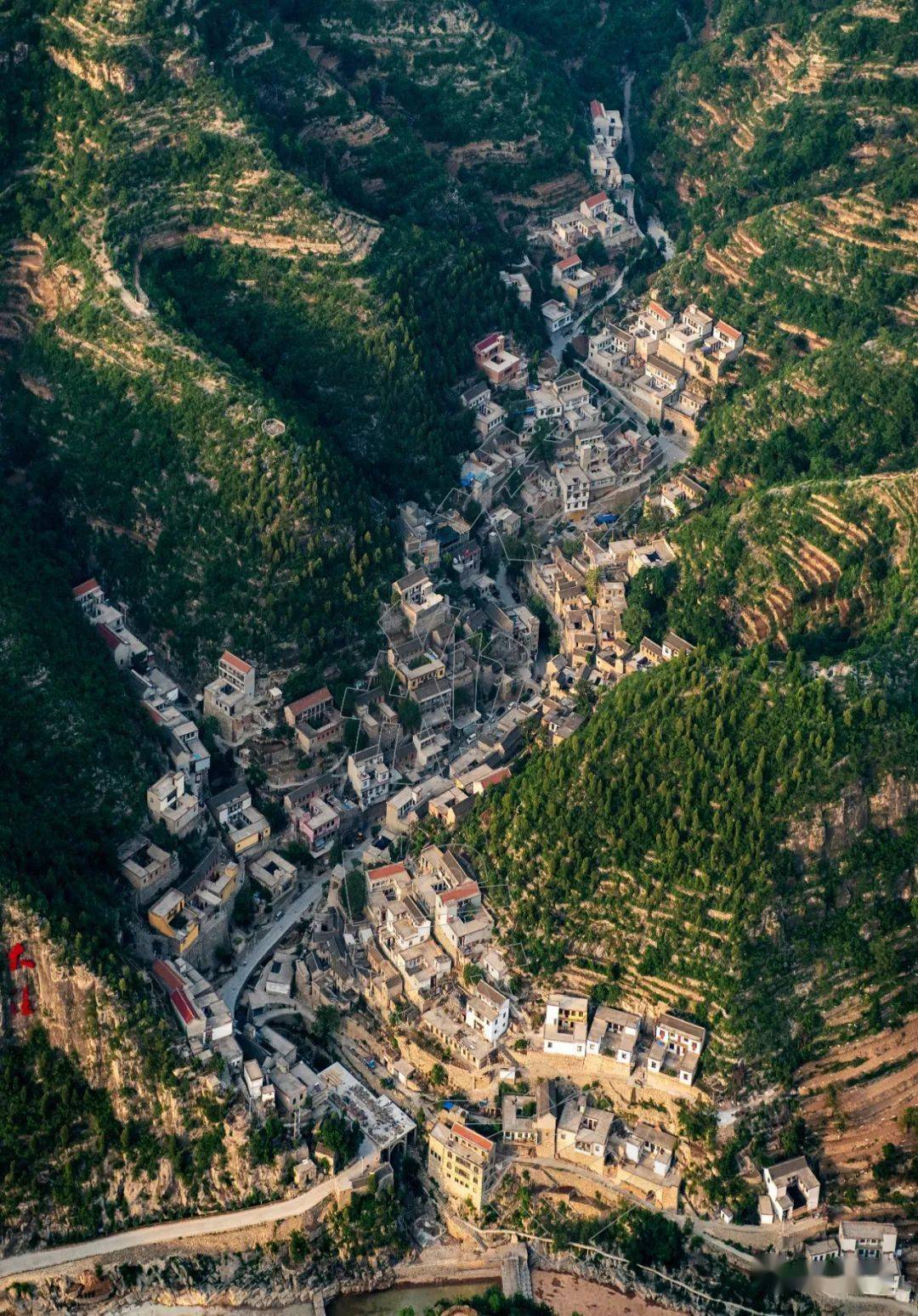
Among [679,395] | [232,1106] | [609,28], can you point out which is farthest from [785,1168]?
[609,28]

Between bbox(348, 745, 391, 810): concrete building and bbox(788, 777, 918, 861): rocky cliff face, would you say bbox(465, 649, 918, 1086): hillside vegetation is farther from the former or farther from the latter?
bbox(348, 745, 391, 810): concrete building

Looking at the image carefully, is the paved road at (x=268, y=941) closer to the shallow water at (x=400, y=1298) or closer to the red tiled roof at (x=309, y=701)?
the red tiled roof at (x=309, y=701)

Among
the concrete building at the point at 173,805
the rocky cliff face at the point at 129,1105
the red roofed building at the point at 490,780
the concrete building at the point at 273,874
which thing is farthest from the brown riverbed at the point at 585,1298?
the concrete building at the point at 173,805

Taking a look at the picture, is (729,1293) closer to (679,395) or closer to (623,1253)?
(623,1253)

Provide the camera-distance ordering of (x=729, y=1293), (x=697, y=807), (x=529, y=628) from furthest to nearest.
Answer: (x=529, y=628)
(x=697, y=807)
(x=729, y=1293)

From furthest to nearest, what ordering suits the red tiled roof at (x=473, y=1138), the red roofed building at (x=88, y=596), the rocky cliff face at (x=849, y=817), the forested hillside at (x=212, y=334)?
1. the forested hillside at (x=212, y=334)
2. the red roofed building at (x=88, y=596)
3. the rocky cliff face at (x=849, y=817)
4. the red tiled roof at (x=473, y=1138)

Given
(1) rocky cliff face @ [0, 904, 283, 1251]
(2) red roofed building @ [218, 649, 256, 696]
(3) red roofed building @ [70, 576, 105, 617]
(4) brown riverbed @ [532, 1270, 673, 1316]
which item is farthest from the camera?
(3) red roofed building @ [70, 576, 105, 617]

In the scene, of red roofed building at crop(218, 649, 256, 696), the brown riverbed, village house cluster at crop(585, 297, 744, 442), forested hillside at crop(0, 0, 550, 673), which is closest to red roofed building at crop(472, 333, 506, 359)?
forested hillside at crop(0, 0, 550, 673)
